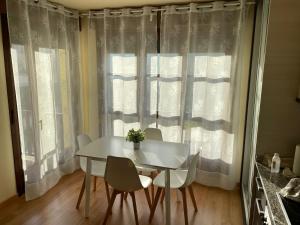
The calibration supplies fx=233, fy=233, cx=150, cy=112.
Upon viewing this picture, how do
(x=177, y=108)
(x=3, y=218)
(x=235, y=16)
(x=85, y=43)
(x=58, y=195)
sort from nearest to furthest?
(x=3, y=218) < (x=235, y=16) < (x=58, y=195) < (x=177, y=108) < (x=85, y=43)

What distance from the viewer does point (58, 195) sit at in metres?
3.04

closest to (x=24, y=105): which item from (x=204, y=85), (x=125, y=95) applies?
(x=125, y=95)

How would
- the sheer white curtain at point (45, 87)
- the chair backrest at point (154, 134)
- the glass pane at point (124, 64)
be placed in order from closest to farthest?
the sheer white curtain at point (45, 87) → the chair backrest at point (154, 134) → the glass pane at point (124, 64)

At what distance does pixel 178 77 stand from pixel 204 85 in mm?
368

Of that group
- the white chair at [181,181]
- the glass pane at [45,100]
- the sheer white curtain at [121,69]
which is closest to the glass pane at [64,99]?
the glass pane at [45,100]

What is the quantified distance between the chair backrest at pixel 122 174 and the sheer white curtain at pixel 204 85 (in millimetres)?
1313

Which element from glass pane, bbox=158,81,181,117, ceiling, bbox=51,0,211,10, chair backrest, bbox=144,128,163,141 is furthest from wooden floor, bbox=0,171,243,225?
ceiling, bbox=51,0,211,10

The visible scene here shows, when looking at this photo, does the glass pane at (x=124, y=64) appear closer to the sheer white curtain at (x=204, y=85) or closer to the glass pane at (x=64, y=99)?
the sheer white curtain at (x=204, y=85)

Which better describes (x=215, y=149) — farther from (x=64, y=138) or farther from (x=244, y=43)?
(x=64, y=138)

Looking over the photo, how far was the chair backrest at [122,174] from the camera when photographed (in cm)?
213

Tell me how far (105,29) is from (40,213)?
254cm

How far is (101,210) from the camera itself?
8.96ft

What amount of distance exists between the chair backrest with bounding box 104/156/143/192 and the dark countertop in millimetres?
1074

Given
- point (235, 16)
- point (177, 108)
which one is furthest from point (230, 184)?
point (235, 16)
